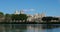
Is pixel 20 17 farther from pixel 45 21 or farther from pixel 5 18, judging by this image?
pixel 45 21

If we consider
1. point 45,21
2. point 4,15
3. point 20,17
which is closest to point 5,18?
point 4,15

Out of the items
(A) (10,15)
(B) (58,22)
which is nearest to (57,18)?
(B) (58,22)

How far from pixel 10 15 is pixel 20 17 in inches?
246

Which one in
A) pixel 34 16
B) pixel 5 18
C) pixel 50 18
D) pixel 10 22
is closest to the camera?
pixel 5 18

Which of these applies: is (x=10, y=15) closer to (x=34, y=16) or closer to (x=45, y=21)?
(x=45, y=21)

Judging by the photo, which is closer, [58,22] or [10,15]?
[10,15]

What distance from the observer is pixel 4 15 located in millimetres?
112312

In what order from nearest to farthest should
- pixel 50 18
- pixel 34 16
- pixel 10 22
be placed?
pixel 10 22, pixel 50 18, pixel 34 16

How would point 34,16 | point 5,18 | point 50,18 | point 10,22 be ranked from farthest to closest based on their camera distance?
point 34,16 < point 50,18 < point 10,22 < point 5,18

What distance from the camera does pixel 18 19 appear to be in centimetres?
11650

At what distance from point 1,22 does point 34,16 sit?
190 feet

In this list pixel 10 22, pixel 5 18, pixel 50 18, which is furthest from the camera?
pixel 50 18

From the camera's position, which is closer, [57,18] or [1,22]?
[1,22]

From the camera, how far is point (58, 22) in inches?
5202
